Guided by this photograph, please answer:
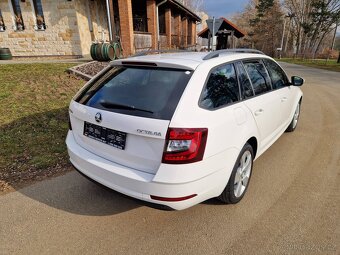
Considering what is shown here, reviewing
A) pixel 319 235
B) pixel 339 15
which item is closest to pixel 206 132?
pixel 319 235

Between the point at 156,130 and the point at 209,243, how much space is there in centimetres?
118

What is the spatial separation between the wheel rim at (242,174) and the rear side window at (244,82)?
0.67 m

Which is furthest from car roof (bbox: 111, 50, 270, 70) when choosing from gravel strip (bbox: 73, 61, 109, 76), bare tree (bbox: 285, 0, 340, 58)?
bare tree (bbox: 285, 0, 340, 58)

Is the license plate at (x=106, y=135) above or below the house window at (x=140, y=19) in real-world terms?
below

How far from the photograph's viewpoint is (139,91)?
239 centimetres

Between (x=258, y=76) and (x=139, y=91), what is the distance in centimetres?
172

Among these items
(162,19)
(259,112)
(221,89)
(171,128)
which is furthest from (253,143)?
(162,19)

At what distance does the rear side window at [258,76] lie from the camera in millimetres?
3061

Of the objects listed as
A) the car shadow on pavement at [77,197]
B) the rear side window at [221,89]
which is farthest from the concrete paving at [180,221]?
the rear side window at [221,89]

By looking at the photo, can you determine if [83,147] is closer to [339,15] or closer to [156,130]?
[156,130]

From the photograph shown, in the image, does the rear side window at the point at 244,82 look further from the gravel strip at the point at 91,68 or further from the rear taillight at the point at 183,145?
the gravel strip at the point at 91,68

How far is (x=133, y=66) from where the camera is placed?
8.60 feet

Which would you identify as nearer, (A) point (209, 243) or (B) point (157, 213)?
(A) point (209, 243)

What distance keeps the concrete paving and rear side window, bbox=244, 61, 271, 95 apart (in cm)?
117
